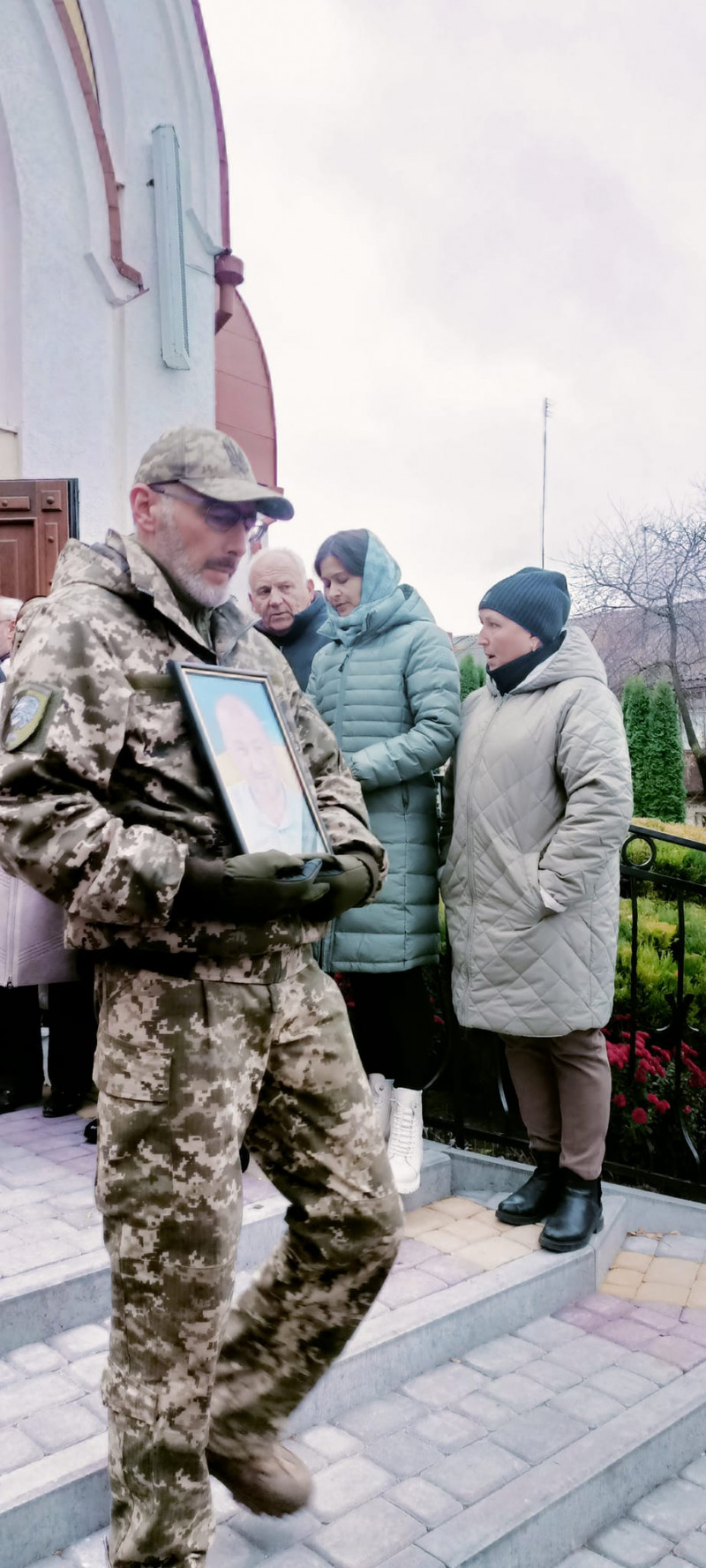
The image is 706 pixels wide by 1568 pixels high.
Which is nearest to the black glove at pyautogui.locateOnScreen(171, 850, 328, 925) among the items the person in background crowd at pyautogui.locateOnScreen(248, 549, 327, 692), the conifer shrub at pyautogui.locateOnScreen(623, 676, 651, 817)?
the person in background crowd at pyautogui.locateOnScreen(248, 549, 327, 692)

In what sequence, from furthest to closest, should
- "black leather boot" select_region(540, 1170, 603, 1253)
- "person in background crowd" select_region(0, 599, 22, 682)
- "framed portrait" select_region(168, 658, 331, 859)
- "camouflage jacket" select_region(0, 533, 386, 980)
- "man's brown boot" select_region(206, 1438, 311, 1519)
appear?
"person in background crowd" select_region(0, 599, 22, 682)
"black leather boot" select_region(540, 1170, 603, 1253)
"man's brown boot" select_region(206, 1438, 311, 1519)
"framed portrait" select_region(168, 658, 331, 859)
"camouflage jacket" select_region(0, 533, 386, 980)

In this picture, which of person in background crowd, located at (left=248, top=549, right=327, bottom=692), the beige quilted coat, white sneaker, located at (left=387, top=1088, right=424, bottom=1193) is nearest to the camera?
the beige quilted coat

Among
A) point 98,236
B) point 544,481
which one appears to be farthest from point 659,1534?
point 544,481

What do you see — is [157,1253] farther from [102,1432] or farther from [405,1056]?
[405,1056]

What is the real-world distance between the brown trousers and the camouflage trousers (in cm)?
147

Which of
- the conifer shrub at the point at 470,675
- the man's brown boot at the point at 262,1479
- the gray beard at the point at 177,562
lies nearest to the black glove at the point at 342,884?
the gray beard at the point at 177,562

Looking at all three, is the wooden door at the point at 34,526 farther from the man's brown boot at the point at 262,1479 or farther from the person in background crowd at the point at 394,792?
the man's brown boot at the point at 262,1479

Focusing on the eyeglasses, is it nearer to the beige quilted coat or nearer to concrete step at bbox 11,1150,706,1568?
the beige quilted coat

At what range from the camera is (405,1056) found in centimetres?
361

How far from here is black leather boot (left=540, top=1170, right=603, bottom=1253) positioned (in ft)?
11.2

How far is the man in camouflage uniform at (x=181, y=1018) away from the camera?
1.82 m

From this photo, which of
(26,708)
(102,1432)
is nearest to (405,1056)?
(102,1432)

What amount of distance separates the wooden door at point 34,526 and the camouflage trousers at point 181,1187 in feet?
15.3

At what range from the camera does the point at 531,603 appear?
11.3ft
